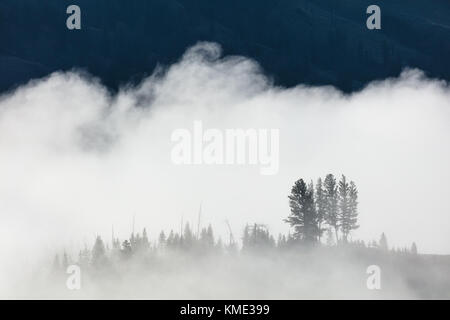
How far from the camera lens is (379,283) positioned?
619 feet

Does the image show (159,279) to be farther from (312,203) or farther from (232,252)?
(312,203)

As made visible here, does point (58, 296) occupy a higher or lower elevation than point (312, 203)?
lower

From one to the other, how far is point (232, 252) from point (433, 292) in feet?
142

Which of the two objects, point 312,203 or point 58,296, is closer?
point 312,203
